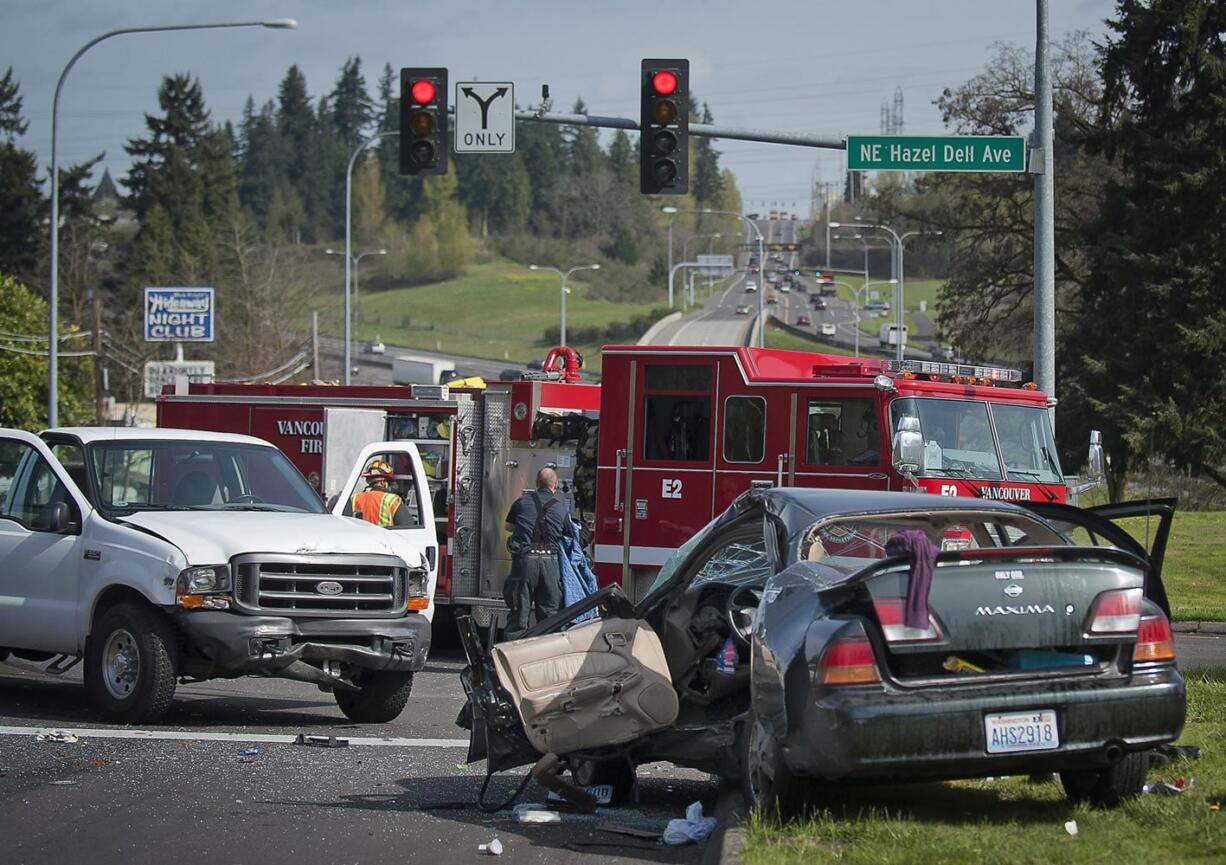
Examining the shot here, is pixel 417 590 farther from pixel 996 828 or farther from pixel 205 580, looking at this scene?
pixel 996 828

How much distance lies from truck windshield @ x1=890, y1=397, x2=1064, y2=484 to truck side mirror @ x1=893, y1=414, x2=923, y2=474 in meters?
0.75

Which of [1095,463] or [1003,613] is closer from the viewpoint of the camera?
[1003,613]

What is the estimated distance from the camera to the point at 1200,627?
1858 centimetres

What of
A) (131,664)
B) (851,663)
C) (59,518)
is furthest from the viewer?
(59,518)

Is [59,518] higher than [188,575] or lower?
higher

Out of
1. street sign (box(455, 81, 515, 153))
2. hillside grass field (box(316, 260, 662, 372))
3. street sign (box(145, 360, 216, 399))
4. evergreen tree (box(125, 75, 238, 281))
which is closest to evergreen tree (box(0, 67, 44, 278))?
evergreen tree (box(125, 75, 238, 281))

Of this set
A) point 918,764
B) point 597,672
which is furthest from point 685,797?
point 918,764

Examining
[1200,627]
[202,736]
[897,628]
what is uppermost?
[897,628]

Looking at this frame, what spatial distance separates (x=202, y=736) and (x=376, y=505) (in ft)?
16.1

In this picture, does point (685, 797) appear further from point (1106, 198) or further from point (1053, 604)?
point (1106, 198)

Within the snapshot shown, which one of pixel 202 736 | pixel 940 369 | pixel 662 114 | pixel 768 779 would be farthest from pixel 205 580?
pixel 662 114

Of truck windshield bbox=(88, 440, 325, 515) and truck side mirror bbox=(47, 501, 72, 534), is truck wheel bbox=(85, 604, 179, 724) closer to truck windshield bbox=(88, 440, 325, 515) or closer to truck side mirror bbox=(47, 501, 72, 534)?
truck side mirror bbox=(47, 501, 72, 534)

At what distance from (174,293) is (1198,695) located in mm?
43399

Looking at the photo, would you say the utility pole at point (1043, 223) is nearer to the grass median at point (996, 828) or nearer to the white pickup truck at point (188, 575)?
the white pickup truck at point (188, 575)
